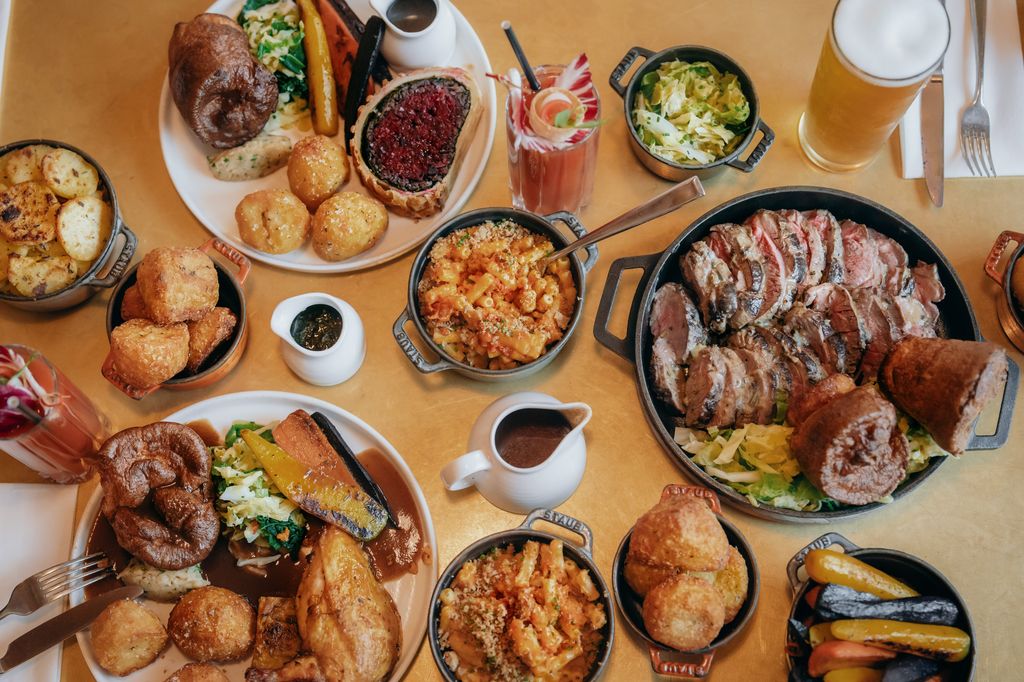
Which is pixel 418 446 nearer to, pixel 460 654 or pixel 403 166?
pixel 460 654

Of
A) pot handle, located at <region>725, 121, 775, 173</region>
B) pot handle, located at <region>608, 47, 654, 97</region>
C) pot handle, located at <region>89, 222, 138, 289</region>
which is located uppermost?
pot handle, located at <region>608, 47, 654, 97</region>

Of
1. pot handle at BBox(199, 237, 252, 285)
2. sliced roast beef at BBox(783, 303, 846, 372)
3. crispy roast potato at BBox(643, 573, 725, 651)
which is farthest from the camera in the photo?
pot handle at BBox(199, 237, 252, 285)

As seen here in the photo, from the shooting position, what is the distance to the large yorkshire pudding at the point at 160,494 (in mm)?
2215

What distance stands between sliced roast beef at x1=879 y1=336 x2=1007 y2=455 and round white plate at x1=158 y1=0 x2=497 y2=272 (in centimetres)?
140

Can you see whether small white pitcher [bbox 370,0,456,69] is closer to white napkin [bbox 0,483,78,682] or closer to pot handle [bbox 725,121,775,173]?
pot handle [bbox 725,121,775,173]

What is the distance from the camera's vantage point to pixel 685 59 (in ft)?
9.05

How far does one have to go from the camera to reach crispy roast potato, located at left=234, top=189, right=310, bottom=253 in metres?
2.54

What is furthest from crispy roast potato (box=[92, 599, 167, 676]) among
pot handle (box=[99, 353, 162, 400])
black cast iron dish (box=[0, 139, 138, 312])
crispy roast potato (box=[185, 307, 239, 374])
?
black cast iron dish (box=[0, 139, 138, 312])

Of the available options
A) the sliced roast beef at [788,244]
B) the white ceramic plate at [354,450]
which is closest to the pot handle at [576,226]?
the sliced roast beef at [788,244]

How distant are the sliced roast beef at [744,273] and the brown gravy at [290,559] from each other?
111cm

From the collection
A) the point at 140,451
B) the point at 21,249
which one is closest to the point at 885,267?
the point at 140,451

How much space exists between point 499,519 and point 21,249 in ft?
5.49

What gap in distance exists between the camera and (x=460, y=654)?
211cm

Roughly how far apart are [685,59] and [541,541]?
167cm
